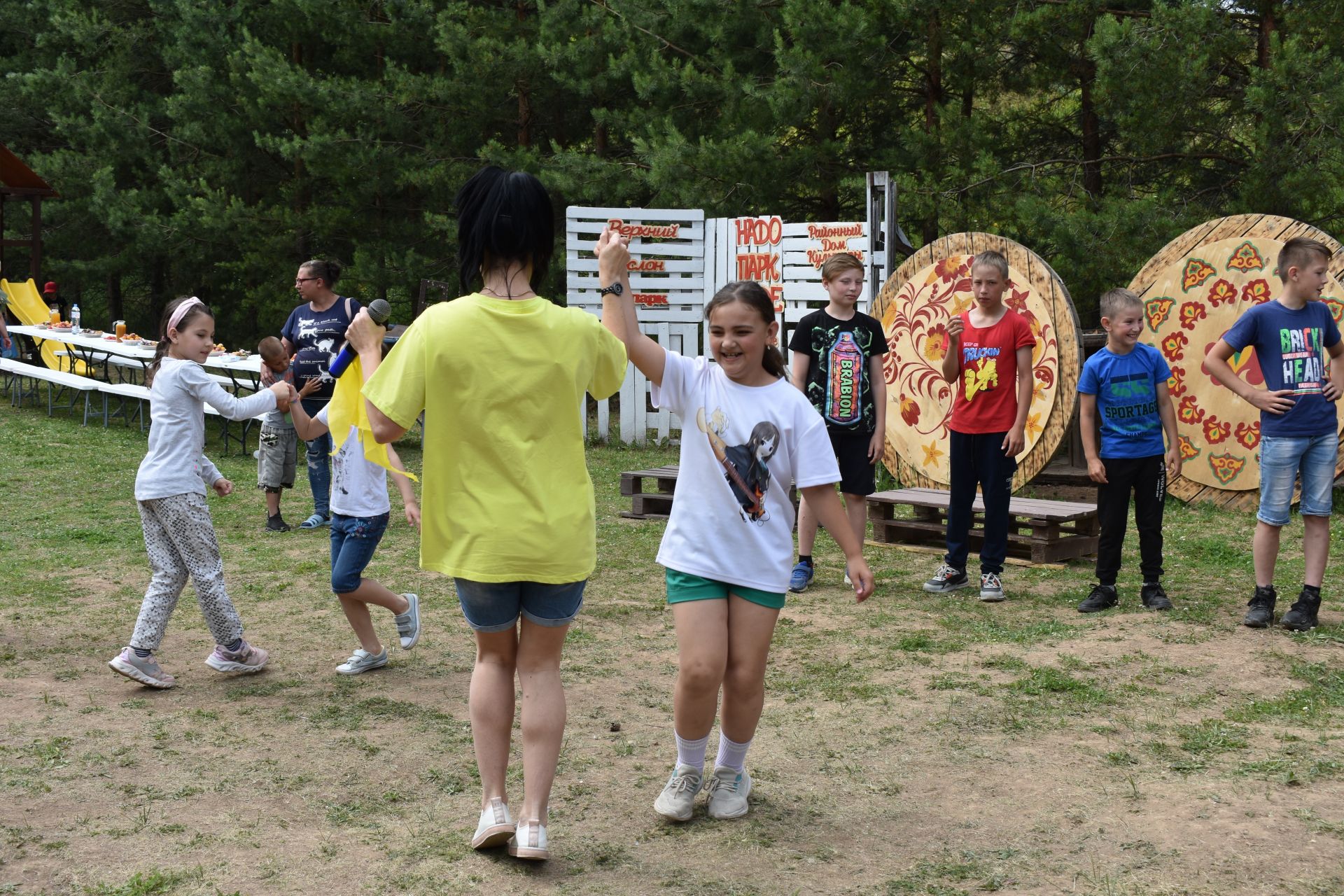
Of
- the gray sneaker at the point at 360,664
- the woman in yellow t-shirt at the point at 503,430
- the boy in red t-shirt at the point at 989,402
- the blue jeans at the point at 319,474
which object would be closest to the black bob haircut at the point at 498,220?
the woman in yellow t-shirt at the point at 503,430

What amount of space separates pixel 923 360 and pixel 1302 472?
14.9 ft

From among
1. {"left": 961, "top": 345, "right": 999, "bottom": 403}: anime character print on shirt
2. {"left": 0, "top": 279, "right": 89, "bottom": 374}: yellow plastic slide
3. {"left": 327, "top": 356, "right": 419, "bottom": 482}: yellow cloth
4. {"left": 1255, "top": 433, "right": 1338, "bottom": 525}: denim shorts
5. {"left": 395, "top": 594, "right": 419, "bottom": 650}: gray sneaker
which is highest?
{"left": 0, "top": 279, "right": 89, "bottom": 374}: yellow plastic slide

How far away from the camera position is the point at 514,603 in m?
3.61

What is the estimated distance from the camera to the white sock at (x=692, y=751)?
400cm

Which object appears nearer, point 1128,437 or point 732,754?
A: point 732,754

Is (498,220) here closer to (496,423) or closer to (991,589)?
(496,423)

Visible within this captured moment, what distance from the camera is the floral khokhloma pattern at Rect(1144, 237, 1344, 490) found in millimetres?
9953

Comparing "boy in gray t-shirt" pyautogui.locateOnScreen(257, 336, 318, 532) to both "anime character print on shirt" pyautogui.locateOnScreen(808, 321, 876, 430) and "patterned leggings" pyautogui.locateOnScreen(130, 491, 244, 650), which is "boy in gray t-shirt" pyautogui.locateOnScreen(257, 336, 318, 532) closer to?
"patterned leggings" pyautogui.locateOnScreen(130, 491, 244, 650)

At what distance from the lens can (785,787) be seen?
436cm

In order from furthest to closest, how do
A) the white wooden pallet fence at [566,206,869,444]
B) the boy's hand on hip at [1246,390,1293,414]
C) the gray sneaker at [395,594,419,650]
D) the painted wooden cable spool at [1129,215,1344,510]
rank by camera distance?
1. the white wooden pallet fence at [566,206,869,444]
2. the painted wooden cable spool at [1129,215,1344,510]
3. the boy's hand on hip at [1246,390,1293,414]
4. the gray sneaker at [395,594,419,650]

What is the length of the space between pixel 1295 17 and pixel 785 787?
32.6ft

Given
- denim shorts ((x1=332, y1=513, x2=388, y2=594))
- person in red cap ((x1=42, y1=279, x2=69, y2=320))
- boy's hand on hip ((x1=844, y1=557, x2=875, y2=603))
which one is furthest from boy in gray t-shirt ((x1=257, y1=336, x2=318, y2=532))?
person in red cap ((x1=42, y1=279, x2=69, y2=320))

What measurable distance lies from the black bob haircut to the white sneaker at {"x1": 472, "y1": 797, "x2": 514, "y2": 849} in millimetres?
1499

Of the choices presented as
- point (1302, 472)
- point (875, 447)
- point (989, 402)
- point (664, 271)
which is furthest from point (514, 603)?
point (664, 271)
